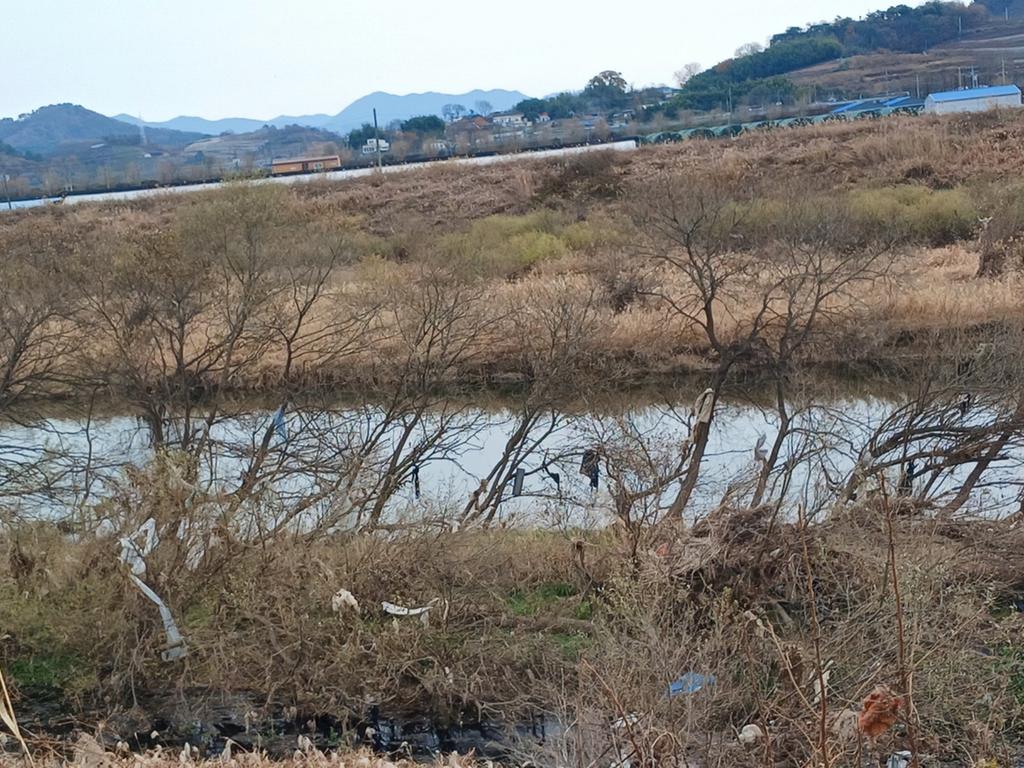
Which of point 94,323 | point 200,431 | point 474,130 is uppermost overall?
point 474,130

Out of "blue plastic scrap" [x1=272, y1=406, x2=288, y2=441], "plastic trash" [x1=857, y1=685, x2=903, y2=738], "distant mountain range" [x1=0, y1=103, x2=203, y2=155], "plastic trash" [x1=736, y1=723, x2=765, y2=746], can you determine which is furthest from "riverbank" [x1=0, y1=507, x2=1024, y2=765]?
"distant mountain range" [x1=0, y1=103, x2=203, y2=155]

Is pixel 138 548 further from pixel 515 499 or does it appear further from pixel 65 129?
pixel 65 129

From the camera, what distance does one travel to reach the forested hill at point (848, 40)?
264 feet

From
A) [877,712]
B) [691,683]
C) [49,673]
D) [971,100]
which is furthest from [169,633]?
[971,100]

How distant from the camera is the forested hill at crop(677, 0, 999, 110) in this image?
80562mm

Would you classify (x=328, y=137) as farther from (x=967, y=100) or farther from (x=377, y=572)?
(x=377, y=572)

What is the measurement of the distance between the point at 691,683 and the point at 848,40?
3565 inches

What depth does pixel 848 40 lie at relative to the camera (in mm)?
88188

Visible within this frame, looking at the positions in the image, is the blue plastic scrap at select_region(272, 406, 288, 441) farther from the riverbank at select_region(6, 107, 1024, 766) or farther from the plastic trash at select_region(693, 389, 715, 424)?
the plastic trash at select_region(693, 389, 715, 424)

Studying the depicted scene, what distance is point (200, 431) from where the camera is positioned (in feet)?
44.9

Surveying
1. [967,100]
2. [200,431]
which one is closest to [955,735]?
[200,431]

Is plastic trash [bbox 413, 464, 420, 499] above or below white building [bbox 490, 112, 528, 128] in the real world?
below

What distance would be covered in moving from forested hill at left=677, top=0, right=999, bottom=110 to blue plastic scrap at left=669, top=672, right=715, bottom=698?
230ft

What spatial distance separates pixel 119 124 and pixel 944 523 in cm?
12314
